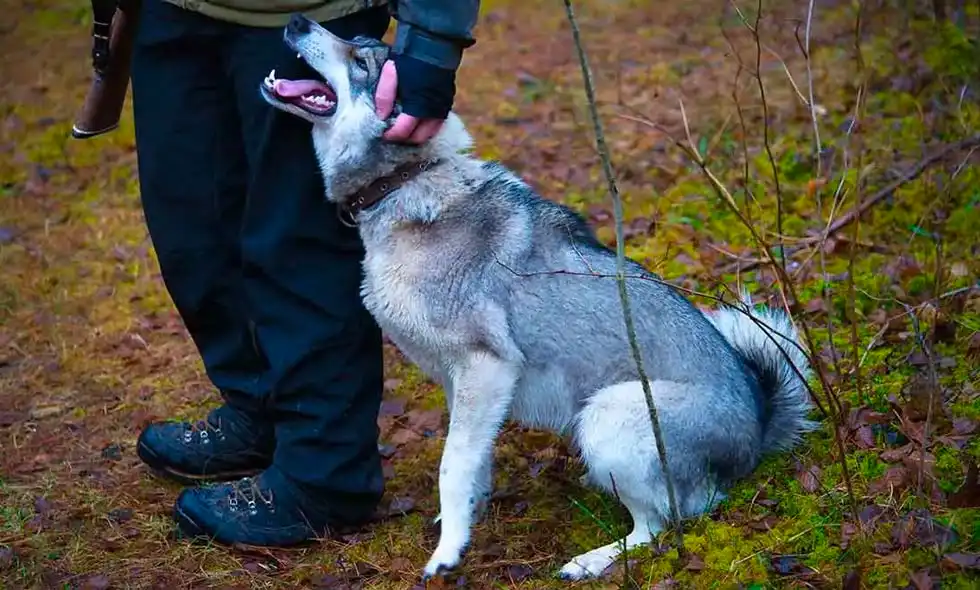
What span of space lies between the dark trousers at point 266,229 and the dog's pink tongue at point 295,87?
3 centimetres

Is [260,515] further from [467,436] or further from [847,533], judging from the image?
[847,533]

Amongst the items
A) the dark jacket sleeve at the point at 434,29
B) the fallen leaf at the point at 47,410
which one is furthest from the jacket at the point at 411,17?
the fallen leaf at the point at 47,410

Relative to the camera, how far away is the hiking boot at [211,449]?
13.1 ft

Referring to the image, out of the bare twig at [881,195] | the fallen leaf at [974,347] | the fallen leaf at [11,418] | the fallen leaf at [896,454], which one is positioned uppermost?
the bare twig at [881,195]

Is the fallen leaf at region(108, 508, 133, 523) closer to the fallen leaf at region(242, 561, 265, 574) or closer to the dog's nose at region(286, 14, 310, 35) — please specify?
the fallen leaf at region(242, 561, 265, 574)

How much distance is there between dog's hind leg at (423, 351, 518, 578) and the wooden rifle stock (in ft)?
5.25

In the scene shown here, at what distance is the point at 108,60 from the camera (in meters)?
3.79

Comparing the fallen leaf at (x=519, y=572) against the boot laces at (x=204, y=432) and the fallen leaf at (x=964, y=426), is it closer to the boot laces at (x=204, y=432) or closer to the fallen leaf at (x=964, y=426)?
the boot laces at (x=204, y=432)

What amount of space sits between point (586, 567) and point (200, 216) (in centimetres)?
166

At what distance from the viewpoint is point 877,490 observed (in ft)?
11.0

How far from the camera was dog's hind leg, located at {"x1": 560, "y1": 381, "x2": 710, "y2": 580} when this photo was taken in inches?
127

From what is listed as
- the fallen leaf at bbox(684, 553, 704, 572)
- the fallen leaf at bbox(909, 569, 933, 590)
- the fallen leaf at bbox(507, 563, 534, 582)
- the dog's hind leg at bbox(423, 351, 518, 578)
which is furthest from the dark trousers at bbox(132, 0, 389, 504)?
the fallen leaf at bbox(909, 569, 933, 590)

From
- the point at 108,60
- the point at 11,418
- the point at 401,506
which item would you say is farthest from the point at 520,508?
the point at 11,418

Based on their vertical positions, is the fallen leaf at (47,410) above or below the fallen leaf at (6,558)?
below
